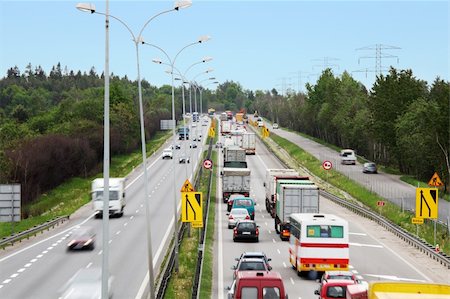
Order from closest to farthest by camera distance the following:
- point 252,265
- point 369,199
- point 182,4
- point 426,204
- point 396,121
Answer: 1. point 182,4
2. point 252,265
3. point 426,204
4. point 369,199
5. point 396,121

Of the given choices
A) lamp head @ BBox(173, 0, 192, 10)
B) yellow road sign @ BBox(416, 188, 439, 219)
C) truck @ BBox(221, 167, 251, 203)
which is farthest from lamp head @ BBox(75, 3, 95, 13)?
truck @ BBox(221, 167, 251, 203)

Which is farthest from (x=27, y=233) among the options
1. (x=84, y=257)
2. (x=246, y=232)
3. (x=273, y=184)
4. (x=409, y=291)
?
(x=409, y=291)

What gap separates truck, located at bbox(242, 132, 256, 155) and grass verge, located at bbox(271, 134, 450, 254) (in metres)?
6.07

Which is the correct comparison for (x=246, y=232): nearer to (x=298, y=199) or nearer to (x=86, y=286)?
(x=298, y=199)

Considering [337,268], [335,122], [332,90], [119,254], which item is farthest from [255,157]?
[337,268]

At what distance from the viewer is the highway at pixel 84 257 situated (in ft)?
106

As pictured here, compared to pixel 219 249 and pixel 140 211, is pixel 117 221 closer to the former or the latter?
pixel 140 211

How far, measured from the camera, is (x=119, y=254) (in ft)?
136

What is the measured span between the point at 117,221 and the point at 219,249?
638 inches

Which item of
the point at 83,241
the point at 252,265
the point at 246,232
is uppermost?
the point at 252,265

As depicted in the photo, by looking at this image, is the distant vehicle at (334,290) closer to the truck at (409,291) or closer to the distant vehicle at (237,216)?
the truck at (409,291)

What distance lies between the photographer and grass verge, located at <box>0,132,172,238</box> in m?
61.9

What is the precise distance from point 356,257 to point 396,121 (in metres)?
48.7

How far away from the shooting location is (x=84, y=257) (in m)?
40.7
